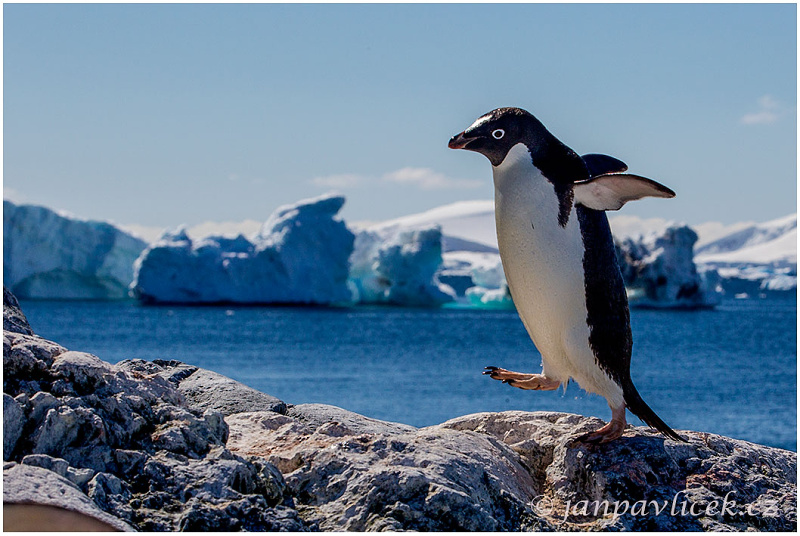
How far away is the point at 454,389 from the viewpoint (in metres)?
26.5

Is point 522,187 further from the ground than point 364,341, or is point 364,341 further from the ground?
point 522,187

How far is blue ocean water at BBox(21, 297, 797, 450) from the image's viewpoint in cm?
2372

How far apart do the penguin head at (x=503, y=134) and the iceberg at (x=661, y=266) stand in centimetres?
4461

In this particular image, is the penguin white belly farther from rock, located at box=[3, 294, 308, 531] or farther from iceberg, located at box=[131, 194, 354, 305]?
iceberg, located at box=[131, 194, 354, 305]

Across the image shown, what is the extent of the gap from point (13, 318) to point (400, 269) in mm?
43871

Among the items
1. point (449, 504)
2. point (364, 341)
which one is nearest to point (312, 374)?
point (364, 341)

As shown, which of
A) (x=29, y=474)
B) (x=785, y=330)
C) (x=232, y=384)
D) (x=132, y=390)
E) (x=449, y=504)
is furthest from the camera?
(x=785, y=330)

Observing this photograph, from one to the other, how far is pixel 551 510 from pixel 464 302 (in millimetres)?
66036

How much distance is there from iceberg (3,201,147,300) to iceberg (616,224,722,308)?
26271 millimetres

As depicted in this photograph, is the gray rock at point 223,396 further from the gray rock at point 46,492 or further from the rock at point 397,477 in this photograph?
the gray rock at point 46,492

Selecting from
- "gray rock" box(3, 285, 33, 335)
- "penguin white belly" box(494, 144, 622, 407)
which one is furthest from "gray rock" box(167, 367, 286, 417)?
"penguin white belly" box(494, 144, 622, 407)

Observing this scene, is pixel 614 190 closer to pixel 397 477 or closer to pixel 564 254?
pixel 564 254

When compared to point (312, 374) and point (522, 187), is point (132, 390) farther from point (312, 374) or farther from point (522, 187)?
point (312, 374)

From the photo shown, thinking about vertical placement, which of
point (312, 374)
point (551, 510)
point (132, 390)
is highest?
point (132, 390)
